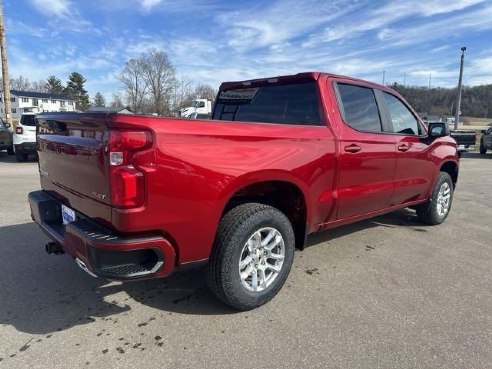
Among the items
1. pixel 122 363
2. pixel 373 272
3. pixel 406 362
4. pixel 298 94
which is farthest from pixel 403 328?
pixel 298 94

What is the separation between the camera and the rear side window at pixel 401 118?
4.61 m

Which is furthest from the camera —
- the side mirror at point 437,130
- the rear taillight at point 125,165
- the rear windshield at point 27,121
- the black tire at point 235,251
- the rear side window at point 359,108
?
the rear windshield at point 27,121

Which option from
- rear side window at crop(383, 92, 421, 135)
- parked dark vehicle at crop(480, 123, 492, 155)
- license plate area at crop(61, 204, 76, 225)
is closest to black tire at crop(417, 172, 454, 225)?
rear side window at crop(383, 92, 421, 135)

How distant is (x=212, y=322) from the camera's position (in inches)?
116

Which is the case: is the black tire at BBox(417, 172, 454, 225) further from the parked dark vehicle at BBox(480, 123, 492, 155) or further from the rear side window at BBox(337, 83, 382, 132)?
the parked dark vehicle at BBox(480, 123, 492, 155)

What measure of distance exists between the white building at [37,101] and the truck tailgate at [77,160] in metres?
84.0

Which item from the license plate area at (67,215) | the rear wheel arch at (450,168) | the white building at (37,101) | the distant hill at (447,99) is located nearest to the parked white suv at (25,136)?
the license plate area at (67,215)

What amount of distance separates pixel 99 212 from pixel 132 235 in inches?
12.5

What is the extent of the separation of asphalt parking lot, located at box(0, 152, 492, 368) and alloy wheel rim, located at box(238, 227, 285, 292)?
22 cm

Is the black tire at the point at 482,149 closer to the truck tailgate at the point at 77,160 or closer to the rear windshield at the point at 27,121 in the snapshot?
the rear windshield at the point at 27,121

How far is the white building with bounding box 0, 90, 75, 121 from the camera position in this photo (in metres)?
82.7

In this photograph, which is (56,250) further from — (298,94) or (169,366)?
(298,94)

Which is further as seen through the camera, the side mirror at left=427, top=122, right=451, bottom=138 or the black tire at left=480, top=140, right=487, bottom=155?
the black tire at left=480, top=140, right=487, bottom=155

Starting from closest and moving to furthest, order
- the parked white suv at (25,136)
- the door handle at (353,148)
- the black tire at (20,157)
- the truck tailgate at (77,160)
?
the truck tailgate at (77,160) < the door handle at (353,148) < the parked white suv at (25,136) < the black tire at (20,157)
